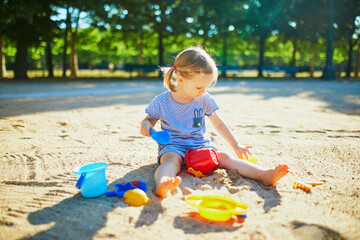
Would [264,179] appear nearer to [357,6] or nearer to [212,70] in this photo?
[212,70]

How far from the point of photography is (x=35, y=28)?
14.1m

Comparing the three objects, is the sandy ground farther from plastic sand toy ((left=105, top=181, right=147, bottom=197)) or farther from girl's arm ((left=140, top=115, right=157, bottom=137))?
girl's arm ((left=140, top=115, right=157, bottom=137))

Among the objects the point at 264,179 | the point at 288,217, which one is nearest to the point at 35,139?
the point at 264,179

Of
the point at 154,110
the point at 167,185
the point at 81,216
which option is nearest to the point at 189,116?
the point at 154,110

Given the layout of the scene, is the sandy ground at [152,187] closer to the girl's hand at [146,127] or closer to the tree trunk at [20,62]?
the girl's hand at [146,127]

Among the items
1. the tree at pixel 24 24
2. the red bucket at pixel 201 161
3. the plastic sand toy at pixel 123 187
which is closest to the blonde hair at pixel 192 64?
the red bucket at pixel 201 161

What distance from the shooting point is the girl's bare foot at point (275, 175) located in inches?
72.7

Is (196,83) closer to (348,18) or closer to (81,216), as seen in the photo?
(81,216)

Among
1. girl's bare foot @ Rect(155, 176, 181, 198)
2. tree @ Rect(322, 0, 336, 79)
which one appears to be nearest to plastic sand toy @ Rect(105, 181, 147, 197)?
girl's bare foot @ Rect(155, 176, 181, 198)

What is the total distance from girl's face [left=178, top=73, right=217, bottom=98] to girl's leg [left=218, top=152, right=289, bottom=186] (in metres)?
0.55

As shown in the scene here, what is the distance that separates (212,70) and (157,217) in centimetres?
120

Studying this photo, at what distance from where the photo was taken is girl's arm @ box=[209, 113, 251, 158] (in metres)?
2.26

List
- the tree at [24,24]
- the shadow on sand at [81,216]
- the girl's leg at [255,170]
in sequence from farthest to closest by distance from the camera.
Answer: the tree at [24,24] → the girl's leg at [255,170] → the shadow on sand at [81,216]

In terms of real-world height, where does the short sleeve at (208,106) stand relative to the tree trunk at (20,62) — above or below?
below
